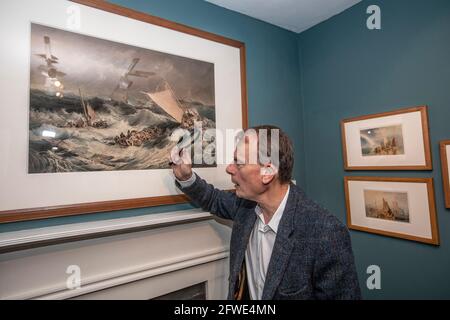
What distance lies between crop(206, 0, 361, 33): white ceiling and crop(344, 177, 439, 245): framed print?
1.15 metres

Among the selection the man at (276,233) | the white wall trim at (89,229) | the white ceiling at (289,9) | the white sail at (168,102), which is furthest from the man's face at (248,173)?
the white ceiling at (289,9)

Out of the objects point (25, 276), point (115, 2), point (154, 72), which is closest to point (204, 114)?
point (154, 72)

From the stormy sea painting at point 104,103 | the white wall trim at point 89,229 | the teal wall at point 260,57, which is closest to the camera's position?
the white wall trim at point 89,229

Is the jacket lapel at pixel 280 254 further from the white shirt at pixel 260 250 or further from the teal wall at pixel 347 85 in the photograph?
the teal wall at pixel 347 85

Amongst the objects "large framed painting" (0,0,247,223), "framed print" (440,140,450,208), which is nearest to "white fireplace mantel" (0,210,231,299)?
"large framed painting" (0,0,247,223)

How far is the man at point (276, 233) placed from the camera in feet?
3.03

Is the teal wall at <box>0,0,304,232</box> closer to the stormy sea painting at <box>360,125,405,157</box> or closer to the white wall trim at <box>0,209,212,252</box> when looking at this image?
the white wall trim at <box>0,209,212,252</box>

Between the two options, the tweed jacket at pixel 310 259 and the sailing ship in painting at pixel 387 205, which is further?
the sailing ship in painting at pixel 387 205

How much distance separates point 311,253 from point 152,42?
124cm

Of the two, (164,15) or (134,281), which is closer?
(134,281)

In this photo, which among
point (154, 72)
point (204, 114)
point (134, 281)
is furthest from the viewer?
point (204, 114)

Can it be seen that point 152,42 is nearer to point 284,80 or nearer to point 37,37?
point 37,37

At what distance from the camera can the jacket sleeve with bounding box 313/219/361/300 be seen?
2.97ft

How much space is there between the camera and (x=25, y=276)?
93 cm
